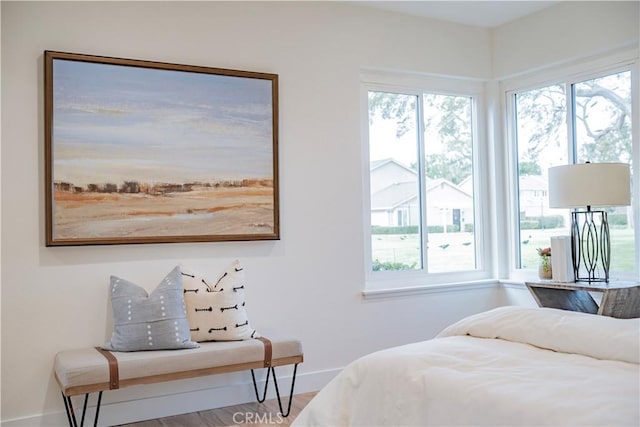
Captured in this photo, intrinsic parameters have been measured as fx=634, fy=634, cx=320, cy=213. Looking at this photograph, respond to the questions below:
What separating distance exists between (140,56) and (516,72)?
2.68 meters

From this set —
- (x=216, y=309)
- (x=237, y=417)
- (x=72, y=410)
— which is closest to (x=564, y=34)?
(x=216, y=309)

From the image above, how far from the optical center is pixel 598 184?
3.61 meters

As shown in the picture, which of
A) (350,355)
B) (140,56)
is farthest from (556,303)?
(140,56)

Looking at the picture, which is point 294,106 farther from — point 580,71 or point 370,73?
point 580,71

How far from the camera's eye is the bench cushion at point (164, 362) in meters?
2.93

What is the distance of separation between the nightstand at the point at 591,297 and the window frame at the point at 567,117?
0.30 metres

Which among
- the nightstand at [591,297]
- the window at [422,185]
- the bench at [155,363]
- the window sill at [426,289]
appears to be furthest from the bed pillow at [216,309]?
the nightstand at [591,297]

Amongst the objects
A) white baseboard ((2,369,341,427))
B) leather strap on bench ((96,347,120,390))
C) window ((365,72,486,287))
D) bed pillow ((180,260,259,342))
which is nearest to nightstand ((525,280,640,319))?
window ((365,72,486,287))

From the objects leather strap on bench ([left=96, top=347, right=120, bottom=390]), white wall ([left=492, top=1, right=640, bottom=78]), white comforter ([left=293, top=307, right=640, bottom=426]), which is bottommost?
leather strap on bench ([left=96, top=347, right=120, bottom=390])

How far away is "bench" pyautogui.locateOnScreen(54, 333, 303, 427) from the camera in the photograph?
9.64 ft

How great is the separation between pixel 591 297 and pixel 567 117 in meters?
1.23

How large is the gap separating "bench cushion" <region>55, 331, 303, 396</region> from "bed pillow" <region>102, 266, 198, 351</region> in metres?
0.05

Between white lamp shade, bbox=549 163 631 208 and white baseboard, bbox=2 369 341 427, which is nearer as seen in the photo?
white baseboard, bbox=2 369 341 427

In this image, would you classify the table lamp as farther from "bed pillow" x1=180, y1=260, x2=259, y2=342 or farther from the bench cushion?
"bed pillow" x1=180, y1=260, x2=259, y2=342
